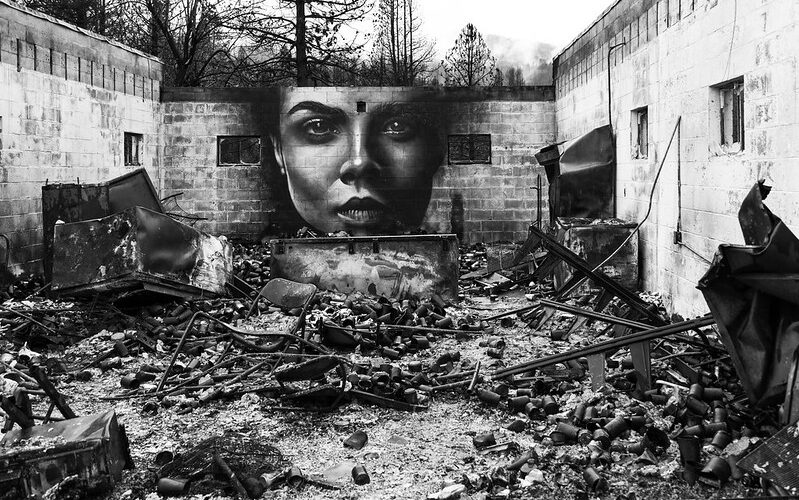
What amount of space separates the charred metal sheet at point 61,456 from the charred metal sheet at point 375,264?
566 cm

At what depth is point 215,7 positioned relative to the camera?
92.5ft

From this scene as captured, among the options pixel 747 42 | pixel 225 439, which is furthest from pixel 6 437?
pixel 747 42

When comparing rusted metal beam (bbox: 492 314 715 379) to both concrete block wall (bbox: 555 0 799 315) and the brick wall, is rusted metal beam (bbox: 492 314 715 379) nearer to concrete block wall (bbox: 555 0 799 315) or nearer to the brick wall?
concrete block wall (bbox: 555 0 799 315)

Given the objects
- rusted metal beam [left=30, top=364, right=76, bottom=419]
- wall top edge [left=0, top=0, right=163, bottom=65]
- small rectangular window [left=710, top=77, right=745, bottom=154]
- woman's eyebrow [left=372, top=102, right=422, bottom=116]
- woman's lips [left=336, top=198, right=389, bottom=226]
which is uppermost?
wall top edge [left=0, top=0, right=163, bottom=65]

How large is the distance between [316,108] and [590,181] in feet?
21.4

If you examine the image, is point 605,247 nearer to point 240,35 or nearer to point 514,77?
point 240,35

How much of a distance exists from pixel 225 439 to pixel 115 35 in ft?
84.4

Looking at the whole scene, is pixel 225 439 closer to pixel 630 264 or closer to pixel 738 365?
pixel 738 365

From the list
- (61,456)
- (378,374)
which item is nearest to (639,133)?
(378,374)

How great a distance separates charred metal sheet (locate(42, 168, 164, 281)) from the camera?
962 centimetres

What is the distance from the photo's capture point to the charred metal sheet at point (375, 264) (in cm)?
1013

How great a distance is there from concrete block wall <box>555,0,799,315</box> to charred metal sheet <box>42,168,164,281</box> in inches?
281

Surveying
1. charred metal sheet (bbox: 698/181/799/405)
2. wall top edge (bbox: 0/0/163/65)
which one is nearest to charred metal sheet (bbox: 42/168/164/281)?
wall top edge (bbox: 0/0/163/65)

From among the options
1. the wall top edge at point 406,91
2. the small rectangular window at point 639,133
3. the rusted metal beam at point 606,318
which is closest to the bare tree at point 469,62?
the wall top edge at point 406,91
